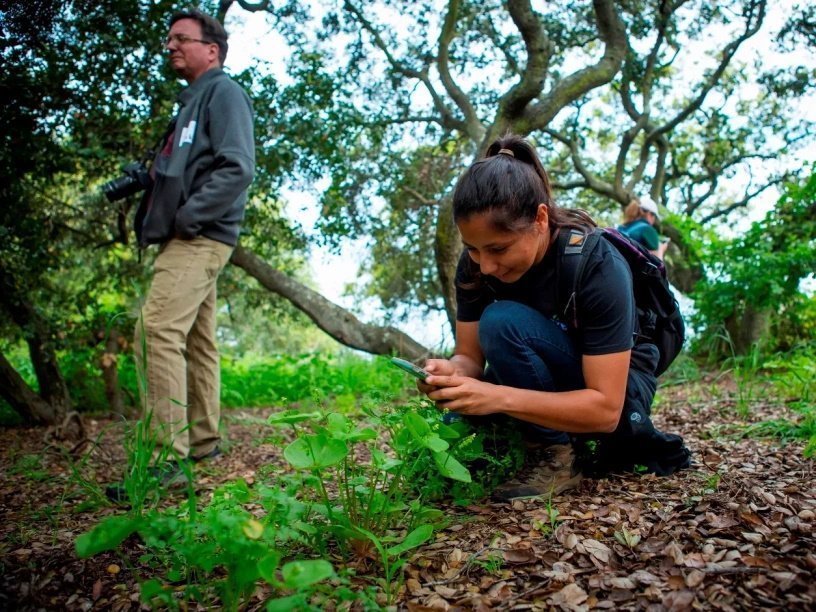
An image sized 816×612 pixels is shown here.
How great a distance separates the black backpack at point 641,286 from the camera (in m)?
1.93

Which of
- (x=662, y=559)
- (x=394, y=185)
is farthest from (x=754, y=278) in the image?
(x=662, y=559)

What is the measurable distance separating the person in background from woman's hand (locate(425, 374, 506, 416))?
3681 millimetres

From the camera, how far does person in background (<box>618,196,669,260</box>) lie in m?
5.09

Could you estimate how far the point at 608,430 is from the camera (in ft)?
6.29

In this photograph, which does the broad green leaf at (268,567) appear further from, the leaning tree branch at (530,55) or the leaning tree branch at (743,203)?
the leaning tree branch at (743,203)

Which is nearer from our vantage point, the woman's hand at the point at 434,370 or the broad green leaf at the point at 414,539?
the broad green leaf at the point at 414,539

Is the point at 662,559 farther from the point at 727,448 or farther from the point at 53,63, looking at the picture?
the point at 53,63

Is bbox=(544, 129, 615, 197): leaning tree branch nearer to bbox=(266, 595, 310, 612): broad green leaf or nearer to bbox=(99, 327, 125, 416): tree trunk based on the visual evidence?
bbox=(99, 327, 125, 416): tree trunk

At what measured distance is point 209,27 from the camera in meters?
3.17

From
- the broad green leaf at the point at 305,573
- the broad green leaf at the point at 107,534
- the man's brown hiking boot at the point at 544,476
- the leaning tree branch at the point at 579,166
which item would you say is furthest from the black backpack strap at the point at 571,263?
the leaning tree branch at the point at 579,166

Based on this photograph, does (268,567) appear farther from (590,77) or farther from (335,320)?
(590,77)

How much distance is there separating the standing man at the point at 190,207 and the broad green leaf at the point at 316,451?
1422 millimetres

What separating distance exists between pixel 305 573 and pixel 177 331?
6.32 ft

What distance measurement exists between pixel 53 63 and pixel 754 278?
6094 mm
